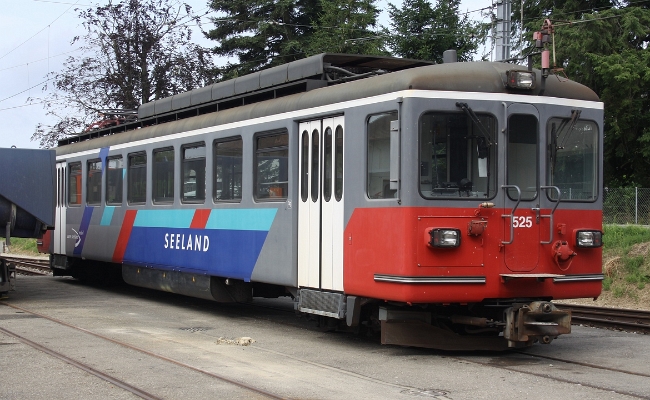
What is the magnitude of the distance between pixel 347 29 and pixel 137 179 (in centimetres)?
2155

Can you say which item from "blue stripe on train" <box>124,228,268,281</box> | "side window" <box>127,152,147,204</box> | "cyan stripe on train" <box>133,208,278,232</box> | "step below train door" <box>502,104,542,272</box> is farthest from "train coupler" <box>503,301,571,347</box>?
"side window" <box>127,152,147,204</box>

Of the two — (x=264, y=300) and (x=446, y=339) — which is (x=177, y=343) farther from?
(x=264, y=300)

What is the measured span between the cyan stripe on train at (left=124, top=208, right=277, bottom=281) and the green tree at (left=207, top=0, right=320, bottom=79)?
25.0 meters

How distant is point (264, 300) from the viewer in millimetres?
16625

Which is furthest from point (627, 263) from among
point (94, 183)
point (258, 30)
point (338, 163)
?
point (258, 30)

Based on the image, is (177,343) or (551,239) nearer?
(551,239)

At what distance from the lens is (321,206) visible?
10.8 metres

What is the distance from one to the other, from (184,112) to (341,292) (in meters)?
5.90

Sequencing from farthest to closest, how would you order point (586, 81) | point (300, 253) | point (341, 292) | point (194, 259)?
1. point (586, 81)
2. point (194, 259)
3. point (300, 253)
4. point (341, 292)

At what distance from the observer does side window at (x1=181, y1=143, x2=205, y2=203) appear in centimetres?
1370

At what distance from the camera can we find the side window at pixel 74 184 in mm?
18827

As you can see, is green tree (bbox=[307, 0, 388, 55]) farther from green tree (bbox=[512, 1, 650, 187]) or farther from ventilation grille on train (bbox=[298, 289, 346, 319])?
ventilation grille on train (bbox=[298, 289, 346, 319])

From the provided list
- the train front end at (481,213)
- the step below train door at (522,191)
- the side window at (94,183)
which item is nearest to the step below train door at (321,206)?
the train front end at (481,213)

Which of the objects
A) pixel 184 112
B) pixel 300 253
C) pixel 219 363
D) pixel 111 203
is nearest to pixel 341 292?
pixel 300 253
